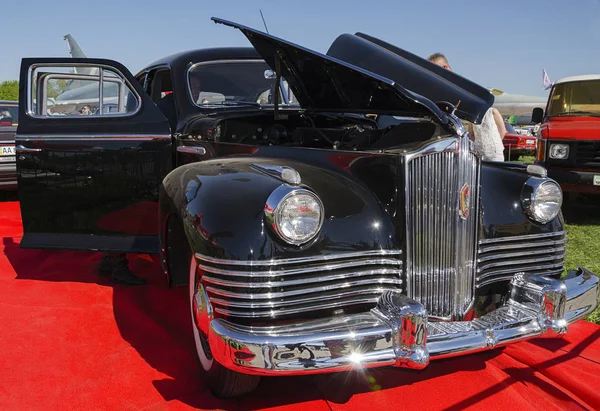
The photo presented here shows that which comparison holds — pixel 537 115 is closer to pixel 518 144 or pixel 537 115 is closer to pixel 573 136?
pixel 573 136

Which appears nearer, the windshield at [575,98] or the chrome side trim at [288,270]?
the chrome side trim at [288,270]

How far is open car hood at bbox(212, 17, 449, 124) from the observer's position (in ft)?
8.50

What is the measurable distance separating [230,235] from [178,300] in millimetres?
1699

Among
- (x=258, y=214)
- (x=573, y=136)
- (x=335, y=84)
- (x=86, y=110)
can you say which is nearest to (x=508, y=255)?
(x=258, y=214)

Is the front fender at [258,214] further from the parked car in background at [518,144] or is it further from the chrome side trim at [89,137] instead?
the parked car in background at [518,144]

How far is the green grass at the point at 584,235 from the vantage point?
173 inches

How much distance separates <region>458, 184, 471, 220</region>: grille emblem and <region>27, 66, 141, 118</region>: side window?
2283 millimetres

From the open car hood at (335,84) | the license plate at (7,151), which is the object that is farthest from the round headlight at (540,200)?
the license plate at (7,151)

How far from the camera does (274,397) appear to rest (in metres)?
2.35

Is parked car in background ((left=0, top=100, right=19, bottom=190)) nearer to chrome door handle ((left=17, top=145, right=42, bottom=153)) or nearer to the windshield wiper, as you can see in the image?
chrome door handle ((left=17, top=145, right=42, bottom=153))

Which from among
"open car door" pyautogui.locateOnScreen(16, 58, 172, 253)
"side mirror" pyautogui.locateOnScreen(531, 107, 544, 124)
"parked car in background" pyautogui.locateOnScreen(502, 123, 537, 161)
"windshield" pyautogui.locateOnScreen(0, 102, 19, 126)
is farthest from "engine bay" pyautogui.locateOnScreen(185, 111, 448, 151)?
"parked car in background" pyautogui.locateOnScreen(502, 123, 537, 161)

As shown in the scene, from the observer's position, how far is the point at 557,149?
630 centimetres

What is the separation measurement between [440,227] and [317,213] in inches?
22.9

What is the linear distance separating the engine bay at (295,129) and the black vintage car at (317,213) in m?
0.01
